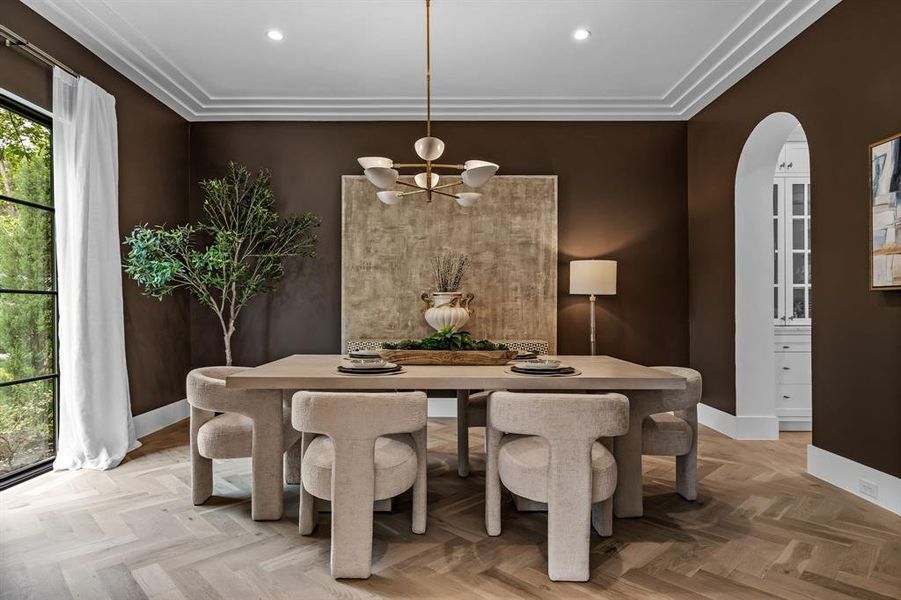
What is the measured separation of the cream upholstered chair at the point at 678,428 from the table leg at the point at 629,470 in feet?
0.35

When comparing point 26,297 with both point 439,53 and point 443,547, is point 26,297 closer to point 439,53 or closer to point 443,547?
point 443,547

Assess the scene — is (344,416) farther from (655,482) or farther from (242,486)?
(655,482)

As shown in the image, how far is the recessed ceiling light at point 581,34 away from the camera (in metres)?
3.60

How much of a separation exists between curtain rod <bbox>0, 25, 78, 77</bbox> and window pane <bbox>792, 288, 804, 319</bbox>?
5685mm

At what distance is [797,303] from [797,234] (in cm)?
59

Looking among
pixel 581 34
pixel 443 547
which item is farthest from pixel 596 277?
pixel 443 547

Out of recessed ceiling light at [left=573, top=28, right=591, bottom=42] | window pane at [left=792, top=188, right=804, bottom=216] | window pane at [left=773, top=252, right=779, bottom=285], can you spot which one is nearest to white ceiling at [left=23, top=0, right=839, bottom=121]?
recessed ceiling light at [left=573, top=28, right=591, bottom=42]

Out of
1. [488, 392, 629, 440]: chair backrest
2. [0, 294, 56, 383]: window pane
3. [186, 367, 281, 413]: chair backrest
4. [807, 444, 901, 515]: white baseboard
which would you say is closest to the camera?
[488, 392, 629, 440]: chair backrest

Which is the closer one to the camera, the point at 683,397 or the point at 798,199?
the point at 683,397

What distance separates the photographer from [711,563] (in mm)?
2168

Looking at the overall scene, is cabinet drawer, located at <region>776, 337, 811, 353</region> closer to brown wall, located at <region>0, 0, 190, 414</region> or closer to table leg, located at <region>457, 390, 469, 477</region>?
table leg, located at <region>457, 390, 469, 477</region>

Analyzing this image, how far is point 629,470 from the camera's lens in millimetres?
2609

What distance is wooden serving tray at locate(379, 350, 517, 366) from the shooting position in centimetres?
278

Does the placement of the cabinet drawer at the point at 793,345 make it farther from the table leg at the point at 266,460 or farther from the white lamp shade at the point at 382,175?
the table leg at the point at 266,460
